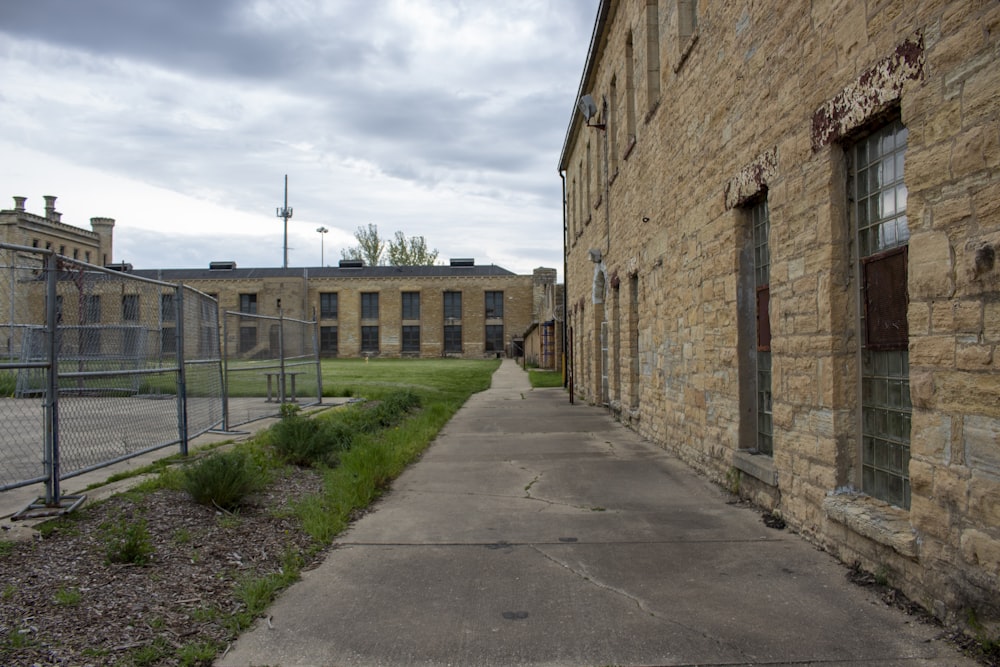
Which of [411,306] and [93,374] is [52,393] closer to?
[93,374]

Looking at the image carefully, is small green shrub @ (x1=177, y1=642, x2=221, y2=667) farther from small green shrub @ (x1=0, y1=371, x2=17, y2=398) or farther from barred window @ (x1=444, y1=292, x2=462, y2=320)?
barred window @ (x1=444, y1=292, x2=462, y2=320)

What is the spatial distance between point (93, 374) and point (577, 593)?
4.15 m

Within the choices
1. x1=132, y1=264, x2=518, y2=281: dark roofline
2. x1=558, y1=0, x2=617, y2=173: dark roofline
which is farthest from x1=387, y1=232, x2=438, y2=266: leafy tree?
x1=558, y1=0, x2=617, y2=173: dark roofline

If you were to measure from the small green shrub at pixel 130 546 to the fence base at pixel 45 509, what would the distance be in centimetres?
65

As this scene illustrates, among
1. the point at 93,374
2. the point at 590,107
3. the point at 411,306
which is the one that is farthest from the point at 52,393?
the point at 411,306

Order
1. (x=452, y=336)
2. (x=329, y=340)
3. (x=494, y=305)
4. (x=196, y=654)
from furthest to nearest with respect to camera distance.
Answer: (x=329, y=340) → (x=452, y=336) → (x=494, y=305) → (x=196, y=654)

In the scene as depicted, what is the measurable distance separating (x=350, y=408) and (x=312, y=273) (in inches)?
2212

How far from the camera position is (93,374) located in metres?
5.62

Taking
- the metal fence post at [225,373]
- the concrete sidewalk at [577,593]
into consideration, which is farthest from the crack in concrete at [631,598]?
the metal fence post at [225,373]

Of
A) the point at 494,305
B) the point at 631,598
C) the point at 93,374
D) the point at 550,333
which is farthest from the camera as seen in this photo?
the point at 494,305

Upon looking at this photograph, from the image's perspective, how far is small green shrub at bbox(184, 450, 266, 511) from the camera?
5.81m

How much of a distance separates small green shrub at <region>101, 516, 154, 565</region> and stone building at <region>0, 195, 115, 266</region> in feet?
165

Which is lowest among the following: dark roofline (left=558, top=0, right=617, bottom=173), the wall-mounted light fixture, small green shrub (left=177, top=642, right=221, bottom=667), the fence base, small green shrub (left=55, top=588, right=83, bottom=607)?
small green shrub (left=177, top=642, right=221, bottom=667)

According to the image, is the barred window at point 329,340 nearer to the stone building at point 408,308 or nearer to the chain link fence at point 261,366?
the stone building at point 408,308
